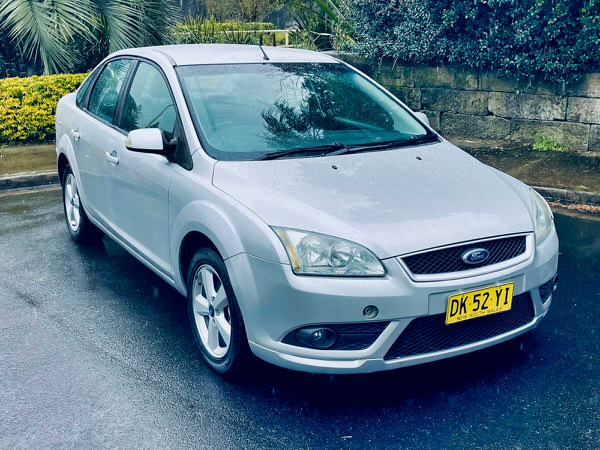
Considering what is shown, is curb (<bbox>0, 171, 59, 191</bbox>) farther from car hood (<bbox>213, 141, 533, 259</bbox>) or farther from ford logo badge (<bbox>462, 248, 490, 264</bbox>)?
ford logo badge (<bbox>462, 248, 490, 264</bbox>)

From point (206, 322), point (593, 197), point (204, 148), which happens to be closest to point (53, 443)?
point (206, 322)

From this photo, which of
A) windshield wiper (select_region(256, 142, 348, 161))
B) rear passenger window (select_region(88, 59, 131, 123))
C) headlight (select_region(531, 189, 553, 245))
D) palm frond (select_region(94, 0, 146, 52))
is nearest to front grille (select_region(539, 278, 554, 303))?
headlight (select_region(531, 189, 553, 245))

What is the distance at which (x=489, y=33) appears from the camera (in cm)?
951

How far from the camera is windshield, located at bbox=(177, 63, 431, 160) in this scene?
414cm

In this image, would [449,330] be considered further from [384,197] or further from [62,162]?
[62,162]

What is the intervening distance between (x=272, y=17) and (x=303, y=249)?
47.3 metres

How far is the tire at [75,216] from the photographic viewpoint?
19.6 feet

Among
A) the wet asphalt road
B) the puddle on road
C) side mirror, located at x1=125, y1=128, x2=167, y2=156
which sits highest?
side mirror, located at x1=125, y1=128, x2=167, y2=156

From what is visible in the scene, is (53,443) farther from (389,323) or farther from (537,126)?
(537,126)

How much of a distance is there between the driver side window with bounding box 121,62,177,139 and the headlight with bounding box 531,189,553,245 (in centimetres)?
214

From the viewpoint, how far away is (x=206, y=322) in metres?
3.99

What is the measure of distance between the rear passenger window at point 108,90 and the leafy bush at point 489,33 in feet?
18.4

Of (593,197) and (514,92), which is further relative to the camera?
(514,92)

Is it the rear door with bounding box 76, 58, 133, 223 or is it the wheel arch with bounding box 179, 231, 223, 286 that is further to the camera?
the rear door with bounding box 76, 58, 133, 223
